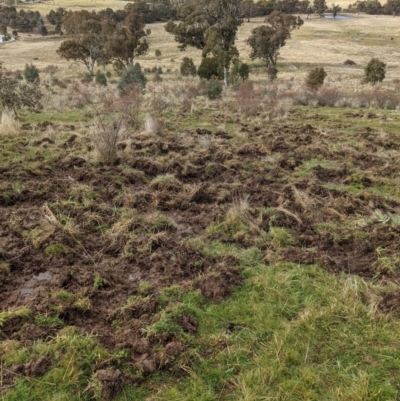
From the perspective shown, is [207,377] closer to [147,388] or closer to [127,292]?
[147,388]

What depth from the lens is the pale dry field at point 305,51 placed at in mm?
32906

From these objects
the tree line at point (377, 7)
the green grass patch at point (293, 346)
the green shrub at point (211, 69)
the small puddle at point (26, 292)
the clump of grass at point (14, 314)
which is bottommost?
the green shrub at point (211, 69)

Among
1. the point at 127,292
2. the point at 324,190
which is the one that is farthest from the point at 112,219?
the point at 324,190

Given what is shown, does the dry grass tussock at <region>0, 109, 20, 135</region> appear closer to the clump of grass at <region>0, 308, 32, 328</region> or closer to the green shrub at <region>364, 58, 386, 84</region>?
the clump of grass at <region>0, 308, 32, 328</region>

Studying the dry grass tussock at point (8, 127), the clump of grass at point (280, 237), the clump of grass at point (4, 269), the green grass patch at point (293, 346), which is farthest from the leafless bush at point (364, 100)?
the clump of grass at point (4, 269)

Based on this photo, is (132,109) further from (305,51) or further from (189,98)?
(305,51)

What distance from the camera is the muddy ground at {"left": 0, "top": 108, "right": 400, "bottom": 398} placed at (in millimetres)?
3811

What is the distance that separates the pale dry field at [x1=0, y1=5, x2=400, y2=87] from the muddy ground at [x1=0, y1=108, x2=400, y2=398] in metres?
20.1

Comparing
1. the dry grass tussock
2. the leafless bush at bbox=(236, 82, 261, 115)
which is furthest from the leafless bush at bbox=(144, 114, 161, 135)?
the leafless bush at bbox=(236, 82, 261, 115)

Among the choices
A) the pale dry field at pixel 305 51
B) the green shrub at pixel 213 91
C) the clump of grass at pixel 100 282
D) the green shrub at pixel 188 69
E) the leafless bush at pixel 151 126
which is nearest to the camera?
the clump of grass at pixel 100 282

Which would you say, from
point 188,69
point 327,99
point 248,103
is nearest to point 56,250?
point 248,103

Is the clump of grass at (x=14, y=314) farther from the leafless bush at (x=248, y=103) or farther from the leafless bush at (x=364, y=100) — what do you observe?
the leafless bush at (x=364, y=100)

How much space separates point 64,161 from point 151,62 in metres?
34.3

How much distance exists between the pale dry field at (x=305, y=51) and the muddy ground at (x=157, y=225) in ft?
66.0
